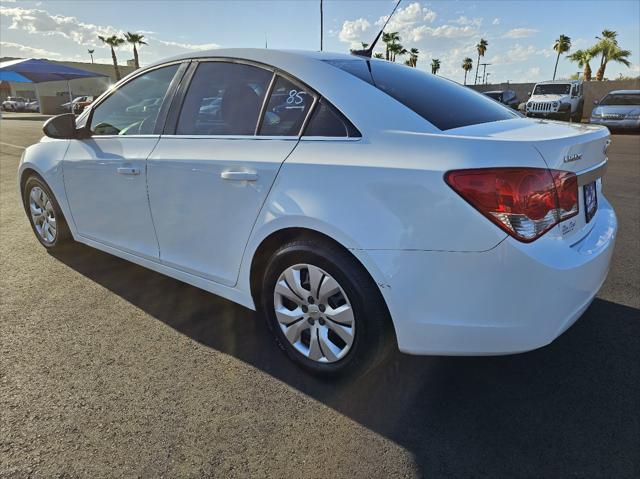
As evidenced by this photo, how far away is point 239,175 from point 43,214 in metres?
2.76

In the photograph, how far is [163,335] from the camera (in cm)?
286

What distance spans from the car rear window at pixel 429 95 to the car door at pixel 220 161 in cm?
40

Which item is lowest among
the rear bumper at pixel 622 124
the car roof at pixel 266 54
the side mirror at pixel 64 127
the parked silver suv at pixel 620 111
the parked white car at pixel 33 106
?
the parked white car at pixel 33 106

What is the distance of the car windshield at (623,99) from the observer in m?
17.6

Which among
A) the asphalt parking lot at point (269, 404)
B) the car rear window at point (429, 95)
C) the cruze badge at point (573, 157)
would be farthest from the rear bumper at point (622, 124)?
the cruze badge at point (573, 157)

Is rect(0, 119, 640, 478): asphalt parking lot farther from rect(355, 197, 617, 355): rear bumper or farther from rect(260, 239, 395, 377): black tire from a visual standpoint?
rect(355, 197, 617, 355): rear bumper

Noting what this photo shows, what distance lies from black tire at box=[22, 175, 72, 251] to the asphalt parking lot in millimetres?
935

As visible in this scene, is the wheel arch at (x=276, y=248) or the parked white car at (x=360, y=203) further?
the wheel arch at (x=276, y=248)

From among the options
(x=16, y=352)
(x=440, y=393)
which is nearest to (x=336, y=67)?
(x=440, y=393)

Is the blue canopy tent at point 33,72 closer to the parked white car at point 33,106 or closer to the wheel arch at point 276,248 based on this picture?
the wheel arch at point 276,248

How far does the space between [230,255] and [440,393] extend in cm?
132

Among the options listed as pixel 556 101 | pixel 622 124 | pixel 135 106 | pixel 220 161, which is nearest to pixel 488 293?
pixel 220 161

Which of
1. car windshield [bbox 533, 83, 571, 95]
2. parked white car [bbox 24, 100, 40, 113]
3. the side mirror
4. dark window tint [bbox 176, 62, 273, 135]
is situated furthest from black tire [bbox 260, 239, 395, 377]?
parked white car [bbox 24, 100, 40, 113]

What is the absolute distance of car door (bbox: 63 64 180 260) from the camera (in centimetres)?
298
